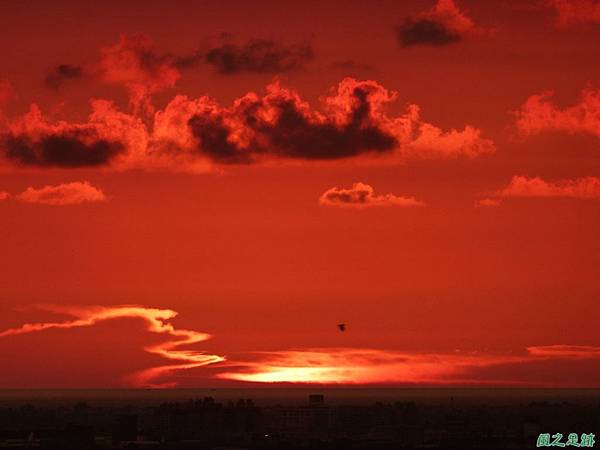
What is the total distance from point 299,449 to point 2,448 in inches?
1530

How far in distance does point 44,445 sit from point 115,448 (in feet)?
31.0

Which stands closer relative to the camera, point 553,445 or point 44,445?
point 553,445

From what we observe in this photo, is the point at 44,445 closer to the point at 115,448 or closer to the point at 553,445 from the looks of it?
the point at 115,448

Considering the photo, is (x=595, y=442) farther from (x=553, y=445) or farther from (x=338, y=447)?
(x=338, y=447)

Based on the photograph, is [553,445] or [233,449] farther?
[233,449]

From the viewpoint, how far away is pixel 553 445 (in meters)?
183

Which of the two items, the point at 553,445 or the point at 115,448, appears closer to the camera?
the point at 553,445

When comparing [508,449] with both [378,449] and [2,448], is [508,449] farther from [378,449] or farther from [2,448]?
[2,448]

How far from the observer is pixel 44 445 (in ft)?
652

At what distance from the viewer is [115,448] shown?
199125 millimetres

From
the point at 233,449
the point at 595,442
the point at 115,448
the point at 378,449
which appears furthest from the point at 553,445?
the point at 115,448

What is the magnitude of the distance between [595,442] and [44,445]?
72521 millimetres

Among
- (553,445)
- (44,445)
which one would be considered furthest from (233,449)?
(553,445)

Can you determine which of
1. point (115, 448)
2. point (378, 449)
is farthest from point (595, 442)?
point (115, 448)
